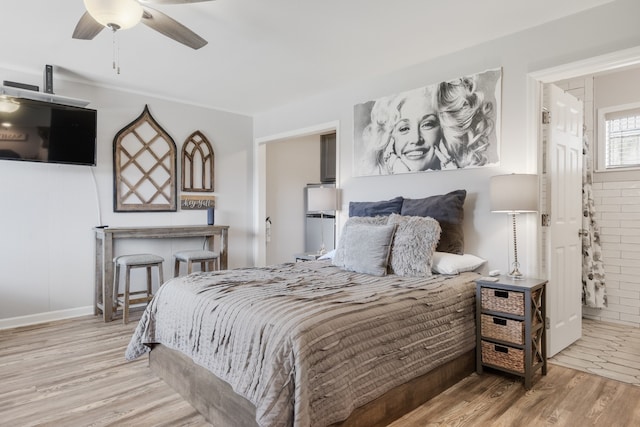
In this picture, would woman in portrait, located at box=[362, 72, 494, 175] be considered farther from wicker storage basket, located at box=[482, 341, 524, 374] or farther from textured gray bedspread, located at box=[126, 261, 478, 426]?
wicker storage basket, located at box=[482, 341, 524, 374]

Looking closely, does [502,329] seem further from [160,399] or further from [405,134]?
[160,399]

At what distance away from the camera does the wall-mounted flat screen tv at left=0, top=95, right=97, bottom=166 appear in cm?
347

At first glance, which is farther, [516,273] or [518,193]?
[516,273]

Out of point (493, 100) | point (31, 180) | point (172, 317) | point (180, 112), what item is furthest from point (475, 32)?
point (31, 180)

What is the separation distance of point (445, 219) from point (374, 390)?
1561 mm

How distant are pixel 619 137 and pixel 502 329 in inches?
113

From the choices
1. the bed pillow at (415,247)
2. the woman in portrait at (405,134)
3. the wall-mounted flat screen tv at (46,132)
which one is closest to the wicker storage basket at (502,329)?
the bed pillow at (415,247)

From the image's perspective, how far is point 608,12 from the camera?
7.91 feet

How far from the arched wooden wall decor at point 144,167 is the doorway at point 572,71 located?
12.4ft

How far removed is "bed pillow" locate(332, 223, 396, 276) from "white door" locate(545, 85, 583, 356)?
3.93 ft

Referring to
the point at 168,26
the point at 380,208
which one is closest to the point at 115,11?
the point at 168,26

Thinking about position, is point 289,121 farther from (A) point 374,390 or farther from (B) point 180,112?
(A) point 374,390

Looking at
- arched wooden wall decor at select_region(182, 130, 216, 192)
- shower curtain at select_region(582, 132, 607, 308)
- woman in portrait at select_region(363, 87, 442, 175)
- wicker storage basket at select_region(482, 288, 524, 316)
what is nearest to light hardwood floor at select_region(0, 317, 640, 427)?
wicker storage basket at select_region(482, 288, 524, 316)

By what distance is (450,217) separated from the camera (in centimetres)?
296
